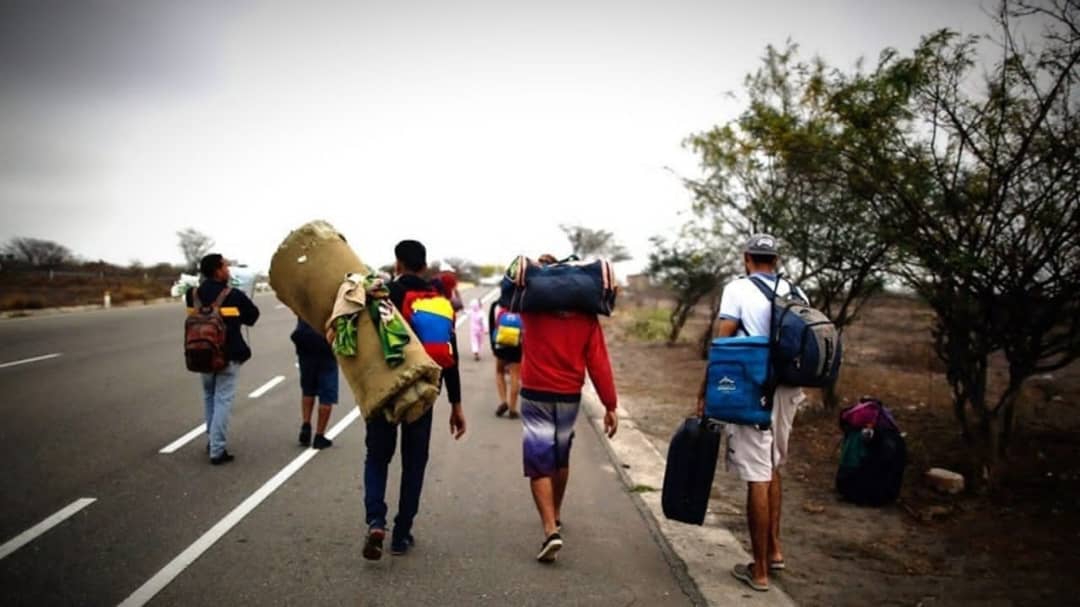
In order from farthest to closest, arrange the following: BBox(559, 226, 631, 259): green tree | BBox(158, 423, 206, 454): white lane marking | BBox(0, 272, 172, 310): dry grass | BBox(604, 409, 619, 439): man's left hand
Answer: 1. BBox(559, 226, 631, 259): green tree
2. BBox(0, 272, 172, 310): dry grass
3. BBox(158, 423, 206, 454): white lane marking
4. BBox(604, 409, 619, 439): man's left hand

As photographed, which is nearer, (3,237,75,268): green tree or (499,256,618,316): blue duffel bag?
(499,256,618,316): blue duffel bag

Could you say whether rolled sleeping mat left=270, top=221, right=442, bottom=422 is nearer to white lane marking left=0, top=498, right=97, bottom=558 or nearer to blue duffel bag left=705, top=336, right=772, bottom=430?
blue duffel bag left=705, top=336, right=772, bottom=430

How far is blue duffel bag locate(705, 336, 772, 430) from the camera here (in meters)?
3.89

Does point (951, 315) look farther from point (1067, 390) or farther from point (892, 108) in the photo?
point (1067, 390)

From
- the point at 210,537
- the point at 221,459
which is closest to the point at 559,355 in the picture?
the point at 210,537

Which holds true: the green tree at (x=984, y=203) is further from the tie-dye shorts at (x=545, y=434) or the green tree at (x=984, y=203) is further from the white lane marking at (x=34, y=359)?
the white lane marking at (x=34, y=359)

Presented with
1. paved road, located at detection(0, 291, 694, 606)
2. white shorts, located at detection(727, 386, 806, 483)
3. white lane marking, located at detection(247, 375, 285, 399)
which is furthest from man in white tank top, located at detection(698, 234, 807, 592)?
white lane marking, located at detection(247, 375, 285, 399)

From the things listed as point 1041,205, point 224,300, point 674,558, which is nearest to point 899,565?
point 674,558

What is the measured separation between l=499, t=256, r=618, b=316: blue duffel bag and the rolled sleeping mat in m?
0.75

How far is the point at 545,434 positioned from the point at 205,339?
3.50 metres

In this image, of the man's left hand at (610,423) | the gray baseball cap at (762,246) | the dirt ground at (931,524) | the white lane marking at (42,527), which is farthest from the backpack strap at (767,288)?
the white lane marking at (42,527)

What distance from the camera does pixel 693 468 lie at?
420 cm

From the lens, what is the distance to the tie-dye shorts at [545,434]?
4.33 meters

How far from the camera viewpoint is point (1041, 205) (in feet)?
17.6
